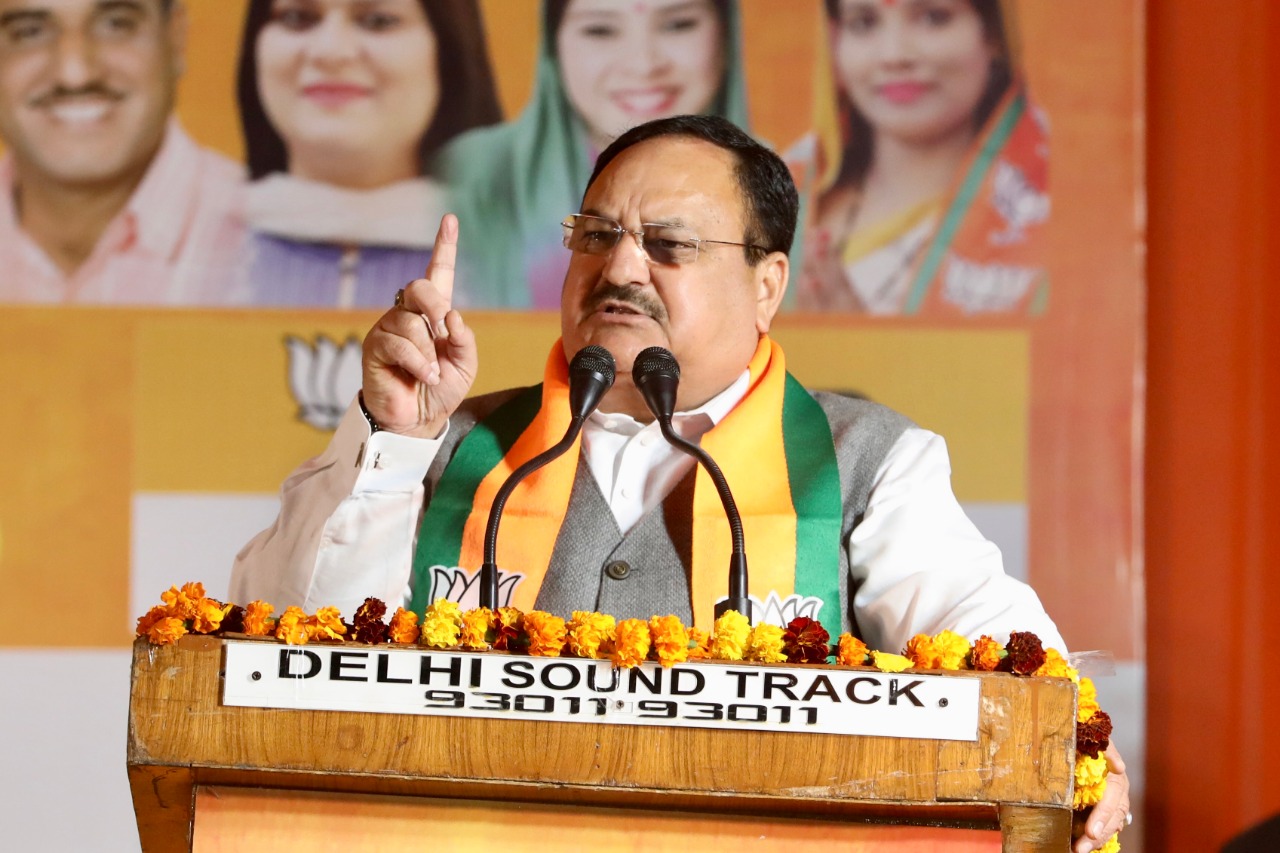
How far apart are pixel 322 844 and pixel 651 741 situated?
366 mm

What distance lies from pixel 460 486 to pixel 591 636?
40.9 inches

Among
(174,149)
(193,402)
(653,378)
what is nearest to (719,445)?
(653,378)

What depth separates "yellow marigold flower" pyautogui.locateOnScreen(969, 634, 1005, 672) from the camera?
151 cm

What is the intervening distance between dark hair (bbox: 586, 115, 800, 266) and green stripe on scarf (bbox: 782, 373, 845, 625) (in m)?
0.30

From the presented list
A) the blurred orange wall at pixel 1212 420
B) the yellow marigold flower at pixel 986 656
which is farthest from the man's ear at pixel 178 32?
the yellow marigold flower at pixel 986 656

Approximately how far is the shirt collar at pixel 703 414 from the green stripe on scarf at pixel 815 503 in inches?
3.4

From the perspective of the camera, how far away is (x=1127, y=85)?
3.60 meters

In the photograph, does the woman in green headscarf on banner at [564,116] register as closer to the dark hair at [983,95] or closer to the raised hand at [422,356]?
the dark hair at [983,95]

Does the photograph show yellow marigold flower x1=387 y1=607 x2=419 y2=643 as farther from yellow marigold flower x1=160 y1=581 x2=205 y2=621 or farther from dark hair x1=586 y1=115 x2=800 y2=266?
dark hair x1=586 y1=115 x2=800 y2=266

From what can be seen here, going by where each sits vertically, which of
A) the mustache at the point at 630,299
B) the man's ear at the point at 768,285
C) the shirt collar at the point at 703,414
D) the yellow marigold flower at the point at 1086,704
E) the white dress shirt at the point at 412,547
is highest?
the man's ear at the point at 768,285

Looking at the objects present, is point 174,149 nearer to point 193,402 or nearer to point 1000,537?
point 193,402

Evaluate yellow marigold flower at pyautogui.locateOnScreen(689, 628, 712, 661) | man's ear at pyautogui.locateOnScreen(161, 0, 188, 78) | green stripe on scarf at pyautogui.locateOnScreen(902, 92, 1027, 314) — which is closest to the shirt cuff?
yellow marigold flower at pyautogui.locateOnScreen(689, 628, 712, 661)

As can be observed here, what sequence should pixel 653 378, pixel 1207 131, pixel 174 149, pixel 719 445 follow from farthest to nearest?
1. pixel 174 149
2. pixel 1207 131
3. pixel 719 445
4. pixel 653 378

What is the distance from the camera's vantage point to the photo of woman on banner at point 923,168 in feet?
11.9
